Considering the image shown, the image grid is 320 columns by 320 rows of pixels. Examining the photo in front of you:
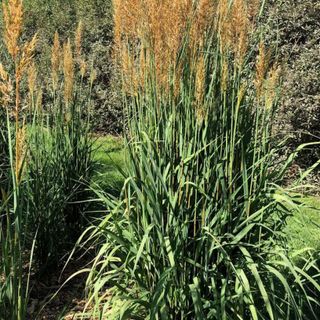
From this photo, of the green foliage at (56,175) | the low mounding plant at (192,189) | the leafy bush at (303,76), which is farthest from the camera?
the leafy bush at (303,76)

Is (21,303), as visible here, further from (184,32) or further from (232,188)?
(184,32)

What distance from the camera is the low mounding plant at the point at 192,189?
2.38 meters

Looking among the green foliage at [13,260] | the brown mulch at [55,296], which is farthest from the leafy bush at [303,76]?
the green foliage at [13,260]

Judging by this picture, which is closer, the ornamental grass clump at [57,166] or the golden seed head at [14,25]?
the golden seed head at [14,25]

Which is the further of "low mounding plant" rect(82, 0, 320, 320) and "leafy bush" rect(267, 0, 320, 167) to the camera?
"leafy bush" rect(267, 0, 320, 167)

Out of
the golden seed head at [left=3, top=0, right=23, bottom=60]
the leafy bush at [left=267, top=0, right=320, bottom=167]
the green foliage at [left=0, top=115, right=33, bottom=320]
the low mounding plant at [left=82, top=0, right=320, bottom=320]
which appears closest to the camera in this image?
the golden seed head at [left=3, top=0, right=23, bottom=60]

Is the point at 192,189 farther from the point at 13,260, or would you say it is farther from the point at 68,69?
the point at 68,69

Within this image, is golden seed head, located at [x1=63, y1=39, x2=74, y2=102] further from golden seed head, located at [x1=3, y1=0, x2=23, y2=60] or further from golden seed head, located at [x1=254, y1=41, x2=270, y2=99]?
golden seed head, located at [x1=3, y1=0, x2=23, y2=60]

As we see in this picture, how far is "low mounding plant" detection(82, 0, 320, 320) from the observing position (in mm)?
2381

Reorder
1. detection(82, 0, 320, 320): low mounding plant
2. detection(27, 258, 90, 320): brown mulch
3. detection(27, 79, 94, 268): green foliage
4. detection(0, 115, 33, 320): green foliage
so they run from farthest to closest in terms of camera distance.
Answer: detection(27, 79, 94, 268): green foliage < detection(27, 258, 90, 320): brown mulch < detection(82, 0, 320, 320): low mounding plant < detection(0, 115, 33, 320): green foliage

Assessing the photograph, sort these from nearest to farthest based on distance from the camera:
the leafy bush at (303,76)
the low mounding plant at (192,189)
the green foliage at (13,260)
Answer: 1. the green foliage at (13,260)
2. the low mounding plant at (192,189)
3. the leafy bush at (303,76)

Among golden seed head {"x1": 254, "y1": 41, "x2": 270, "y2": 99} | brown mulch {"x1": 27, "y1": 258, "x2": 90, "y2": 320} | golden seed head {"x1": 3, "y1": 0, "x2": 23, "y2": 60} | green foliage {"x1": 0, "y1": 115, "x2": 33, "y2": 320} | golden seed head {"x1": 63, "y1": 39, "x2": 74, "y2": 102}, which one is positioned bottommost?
brown mulch {"x1": 27, "y1": 258, "x2": 90, "y2": 320}

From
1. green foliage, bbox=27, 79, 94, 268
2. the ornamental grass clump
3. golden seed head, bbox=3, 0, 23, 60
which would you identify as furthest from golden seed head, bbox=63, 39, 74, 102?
golden seed head, bbox=3, 0, 23, 60

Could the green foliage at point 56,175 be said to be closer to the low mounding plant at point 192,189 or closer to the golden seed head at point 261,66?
the low mounding plant at point 192,189
